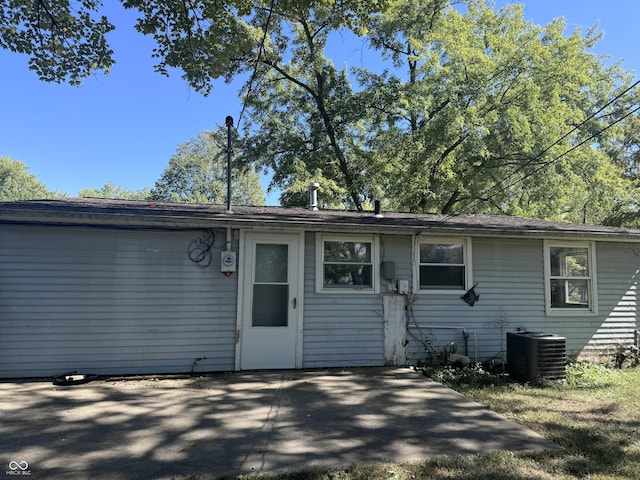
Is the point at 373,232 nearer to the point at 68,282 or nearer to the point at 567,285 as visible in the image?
the point at 567,285

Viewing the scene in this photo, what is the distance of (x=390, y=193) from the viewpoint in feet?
55.8

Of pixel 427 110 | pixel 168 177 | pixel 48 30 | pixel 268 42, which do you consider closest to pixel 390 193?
pixel 427 110

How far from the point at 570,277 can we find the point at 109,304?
8.12m

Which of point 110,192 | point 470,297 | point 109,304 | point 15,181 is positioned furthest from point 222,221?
point 110,192

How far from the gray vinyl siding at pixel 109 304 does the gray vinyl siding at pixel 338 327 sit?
1235 millimetres

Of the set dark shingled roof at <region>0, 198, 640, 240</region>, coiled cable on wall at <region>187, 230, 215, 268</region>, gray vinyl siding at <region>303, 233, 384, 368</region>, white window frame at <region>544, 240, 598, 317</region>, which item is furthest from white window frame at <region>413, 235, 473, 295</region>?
coiled cable on wall at <region>187, 230, 215, 268</region>

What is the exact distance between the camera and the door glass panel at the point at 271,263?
6.39m

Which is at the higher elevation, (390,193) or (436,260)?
(390,193)

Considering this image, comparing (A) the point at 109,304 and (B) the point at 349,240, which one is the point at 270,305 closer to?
(B) the point at 349,240

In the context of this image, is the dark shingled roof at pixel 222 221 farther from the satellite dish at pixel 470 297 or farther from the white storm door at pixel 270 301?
the satellite dish at pixel 470 297

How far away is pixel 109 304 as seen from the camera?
5875 mm

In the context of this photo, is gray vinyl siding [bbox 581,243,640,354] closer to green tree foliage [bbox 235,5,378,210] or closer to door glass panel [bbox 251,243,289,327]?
door glass panel [bbox 251,243,289,327]

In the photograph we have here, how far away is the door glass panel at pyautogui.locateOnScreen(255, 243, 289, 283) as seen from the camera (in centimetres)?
639

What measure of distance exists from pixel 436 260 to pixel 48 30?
8.99m
